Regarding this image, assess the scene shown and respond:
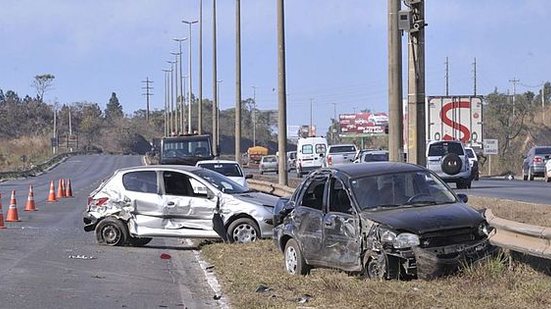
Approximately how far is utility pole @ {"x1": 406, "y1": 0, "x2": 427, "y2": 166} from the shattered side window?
16.1 ft

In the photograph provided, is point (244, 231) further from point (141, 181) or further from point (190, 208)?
point (141, 181)

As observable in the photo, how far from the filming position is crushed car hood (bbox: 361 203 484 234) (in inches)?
399

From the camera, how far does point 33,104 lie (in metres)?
171

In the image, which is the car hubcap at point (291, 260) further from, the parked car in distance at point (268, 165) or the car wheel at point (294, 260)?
the parked car in distance at point (268, 165)

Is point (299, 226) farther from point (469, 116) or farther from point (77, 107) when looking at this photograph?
point (77, 107)

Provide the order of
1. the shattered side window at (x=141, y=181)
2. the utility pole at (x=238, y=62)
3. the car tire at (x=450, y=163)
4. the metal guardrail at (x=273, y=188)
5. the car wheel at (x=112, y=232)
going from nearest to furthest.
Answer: the car wheel at (x=112, y=232), the shattered side window at (x=141, y=181), the car tire at (x=450, y=163), the metal guardrail at (x=273, y=188), the utility pole at (x=238, y=62)

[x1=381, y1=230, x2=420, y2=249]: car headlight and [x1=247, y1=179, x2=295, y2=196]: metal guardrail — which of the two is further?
[x1=247, y1=179, x2=295, y2=196]: metal guardrail

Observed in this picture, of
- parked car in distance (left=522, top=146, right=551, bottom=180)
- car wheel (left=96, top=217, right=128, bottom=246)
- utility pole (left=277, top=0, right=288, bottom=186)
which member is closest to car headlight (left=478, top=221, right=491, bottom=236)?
car wheel (left=96, top=217, right=128, bottom=246)

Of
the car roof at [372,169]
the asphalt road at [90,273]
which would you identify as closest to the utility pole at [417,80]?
the asphalt road at [90,273]

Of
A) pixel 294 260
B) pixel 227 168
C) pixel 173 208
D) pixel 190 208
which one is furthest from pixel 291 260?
pixel 227 168

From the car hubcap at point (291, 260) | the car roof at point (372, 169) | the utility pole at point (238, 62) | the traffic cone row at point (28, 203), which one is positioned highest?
the utility pole at point (238, 62)

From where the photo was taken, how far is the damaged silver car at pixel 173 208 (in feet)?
53.9

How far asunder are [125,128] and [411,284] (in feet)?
517

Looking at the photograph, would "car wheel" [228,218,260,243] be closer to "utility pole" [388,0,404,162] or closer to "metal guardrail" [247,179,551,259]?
"utility pole" [388,0,404,162]
